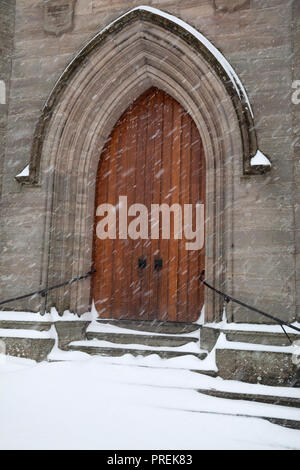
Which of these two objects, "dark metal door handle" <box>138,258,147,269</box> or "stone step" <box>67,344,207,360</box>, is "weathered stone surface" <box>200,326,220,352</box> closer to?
"stone step" <box>67,344,207,360</box>

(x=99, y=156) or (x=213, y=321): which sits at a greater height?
(x=99, y=156)

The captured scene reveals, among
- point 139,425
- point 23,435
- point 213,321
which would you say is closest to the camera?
point 23,435

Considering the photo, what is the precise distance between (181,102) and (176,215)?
147 cm

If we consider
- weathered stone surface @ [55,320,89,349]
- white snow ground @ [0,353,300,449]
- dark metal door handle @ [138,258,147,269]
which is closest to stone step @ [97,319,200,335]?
weathered stone surface @ [55,320,89,349]

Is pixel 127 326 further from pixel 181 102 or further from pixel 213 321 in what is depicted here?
pixel 181 102

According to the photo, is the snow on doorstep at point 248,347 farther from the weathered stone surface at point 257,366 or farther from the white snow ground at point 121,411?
the white snow ground at point 121,411

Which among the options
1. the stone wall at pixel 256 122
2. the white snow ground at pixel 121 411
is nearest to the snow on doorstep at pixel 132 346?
the white snow ground at pixel 121 411

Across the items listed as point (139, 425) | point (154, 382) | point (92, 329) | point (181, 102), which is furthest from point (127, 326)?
point (181, 102)

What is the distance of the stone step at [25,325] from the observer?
5219mm

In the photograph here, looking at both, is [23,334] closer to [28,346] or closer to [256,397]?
[28,346]

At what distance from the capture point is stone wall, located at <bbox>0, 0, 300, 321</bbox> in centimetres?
472

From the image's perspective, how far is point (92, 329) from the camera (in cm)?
555

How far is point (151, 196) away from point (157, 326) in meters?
1.70

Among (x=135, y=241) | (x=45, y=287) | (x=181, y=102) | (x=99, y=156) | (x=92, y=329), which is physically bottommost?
(x=92, y=329)
